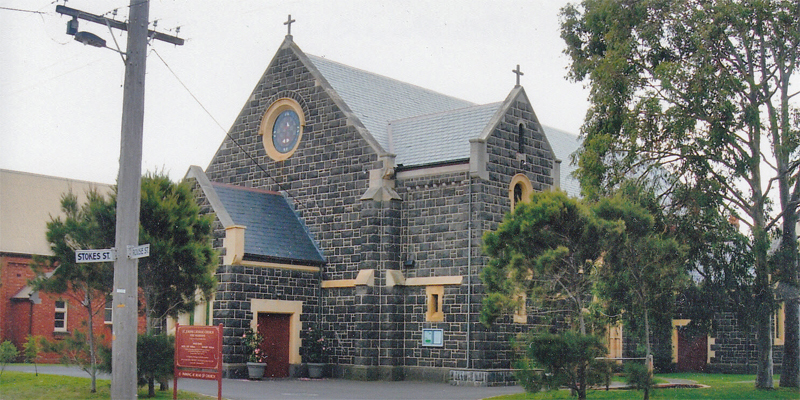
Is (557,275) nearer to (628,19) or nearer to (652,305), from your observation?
(652,305)

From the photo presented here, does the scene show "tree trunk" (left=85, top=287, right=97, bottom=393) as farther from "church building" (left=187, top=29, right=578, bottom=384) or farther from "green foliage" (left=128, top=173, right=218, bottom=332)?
"church building" (left=187, top=29, right=578, bottom=384)

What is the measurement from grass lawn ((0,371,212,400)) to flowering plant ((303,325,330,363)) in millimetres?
7648

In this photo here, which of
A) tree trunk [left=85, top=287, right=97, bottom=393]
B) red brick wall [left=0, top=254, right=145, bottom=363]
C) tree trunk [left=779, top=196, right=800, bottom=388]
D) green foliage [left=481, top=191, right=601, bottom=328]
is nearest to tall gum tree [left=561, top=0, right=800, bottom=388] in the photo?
tree trunk [left=779, top=196, right=800, bottom=388]

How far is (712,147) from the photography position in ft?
88.4

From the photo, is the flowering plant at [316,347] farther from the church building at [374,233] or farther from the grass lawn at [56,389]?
the grass lawn at [56,389]

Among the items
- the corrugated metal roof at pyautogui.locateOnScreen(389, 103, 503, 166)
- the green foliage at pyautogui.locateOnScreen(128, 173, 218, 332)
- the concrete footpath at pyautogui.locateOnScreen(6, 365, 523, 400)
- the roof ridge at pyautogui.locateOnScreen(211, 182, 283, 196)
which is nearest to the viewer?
the green foliage at pyautogui.locateOnScreen(128, 173, 218, 332)

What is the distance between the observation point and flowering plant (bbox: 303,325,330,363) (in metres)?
29.0

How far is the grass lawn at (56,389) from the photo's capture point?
1891cm

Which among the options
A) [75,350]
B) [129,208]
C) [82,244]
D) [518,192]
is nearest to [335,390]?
[75,350]

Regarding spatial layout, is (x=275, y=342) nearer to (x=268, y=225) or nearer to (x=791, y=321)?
(x=268, y=225)

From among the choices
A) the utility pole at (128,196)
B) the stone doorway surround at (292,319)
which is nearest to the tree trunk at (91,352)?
the utility pole at (128,196)

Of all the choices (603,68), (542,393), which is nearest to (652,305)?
(542,393)

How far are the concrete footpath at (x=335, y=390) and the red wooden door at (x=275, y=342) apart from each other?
118 cm

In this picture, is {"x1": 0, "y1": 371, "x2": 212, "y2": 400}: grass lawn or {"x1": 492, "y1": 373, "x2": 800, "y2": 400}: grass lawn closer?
{"x1": 0, "y1": 371, "x2": 212, "y2": 400}: grass lawn
